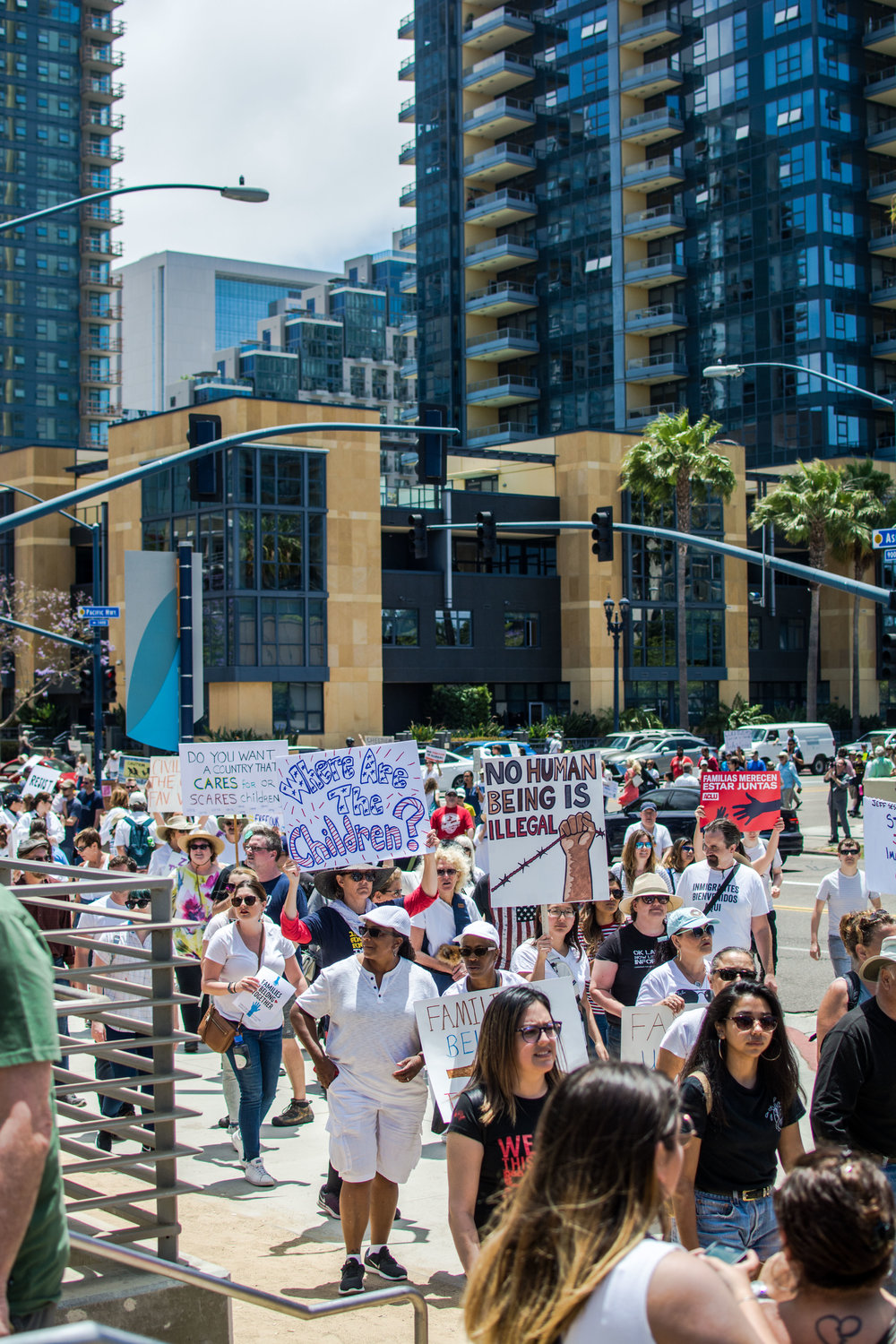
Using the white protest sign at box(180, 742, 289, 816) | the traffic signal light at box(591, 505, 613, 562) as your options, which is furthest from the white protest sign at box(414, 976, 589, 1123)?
the traffic signal light at box(591, 505, 613, 562)

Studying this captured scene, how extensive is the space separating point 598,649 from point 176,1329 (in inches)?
2235

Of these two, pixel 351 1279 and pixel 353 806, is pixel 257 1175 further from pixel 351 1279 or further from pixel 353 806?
pixel 353 806

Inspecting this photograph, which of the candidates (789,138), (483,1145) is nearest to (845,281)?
(789,138)

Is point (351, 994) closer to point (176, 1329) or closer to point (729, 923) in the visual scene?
point (176, 1329)

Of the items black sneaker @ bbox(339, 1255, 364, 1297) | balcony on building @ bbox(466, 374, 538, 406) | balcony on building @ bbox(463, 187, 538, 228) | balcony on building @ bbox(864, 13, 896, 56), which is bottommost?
black sneaker @ bbox(339, 1255, 364, 1297)

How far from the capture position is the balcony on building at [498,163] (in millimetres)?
79875

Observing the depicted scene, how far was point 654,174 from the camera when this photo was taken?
75938 mm

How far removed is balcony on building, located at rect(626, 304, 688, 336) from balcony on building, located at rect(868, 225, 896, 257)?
34.7 feet

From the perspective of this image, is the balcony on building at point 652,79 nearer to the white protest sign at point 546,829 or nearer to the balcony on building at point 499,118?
the balcony on building at point 499,118

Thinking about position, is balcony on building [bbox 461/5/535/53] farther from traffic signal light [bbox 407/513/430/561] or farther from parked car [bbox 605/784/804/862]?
parked car [bbox 605/784/804/862]

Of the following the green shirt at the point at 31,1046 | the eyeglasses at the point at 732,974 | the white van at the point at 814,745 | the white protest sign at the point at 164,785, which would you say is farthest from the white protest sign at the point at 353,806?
the white van at the point at 814,745

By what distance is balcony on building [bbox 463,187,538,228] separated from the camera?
80125 mm

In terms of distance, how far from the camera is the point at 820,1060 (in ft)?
17.9

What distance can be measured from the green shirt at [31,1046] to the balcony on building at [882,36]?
8097 centimetres
